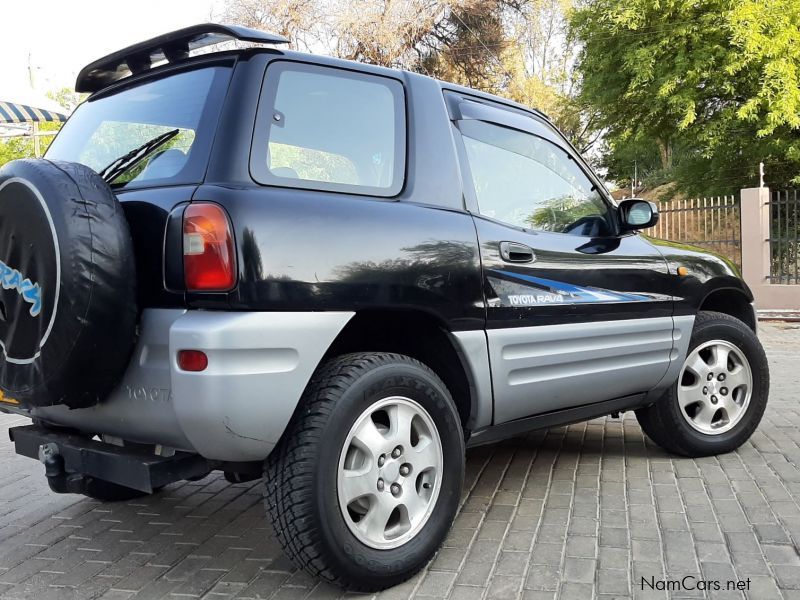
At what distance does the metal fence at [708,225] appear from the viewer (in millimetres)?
14906

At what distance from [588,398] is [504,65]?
2168 cm

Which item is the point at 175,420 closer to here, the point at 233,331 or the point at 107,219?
the point at 233,331

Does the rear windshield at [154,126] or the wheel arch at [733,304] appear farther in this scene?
the wheel arch at [733,304]

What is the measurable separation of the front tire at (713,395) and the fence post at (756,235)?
36.5 ft

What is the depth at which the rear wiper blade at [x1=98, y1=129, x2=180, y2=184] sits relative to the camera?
112 inches

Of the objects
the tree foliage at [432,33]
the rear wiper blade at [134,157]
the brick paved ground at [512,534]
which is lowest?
the brick paved ground at [512,534]

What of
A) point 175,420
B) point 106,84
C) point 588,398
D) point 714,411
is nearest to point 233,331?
point 175,420

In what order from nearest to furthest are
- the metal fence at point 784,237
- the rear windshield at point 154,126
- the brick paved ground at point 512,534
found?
the rear windshield at point 154,126, the brick paved ground at point 512,534, the metal fence at point 784,237

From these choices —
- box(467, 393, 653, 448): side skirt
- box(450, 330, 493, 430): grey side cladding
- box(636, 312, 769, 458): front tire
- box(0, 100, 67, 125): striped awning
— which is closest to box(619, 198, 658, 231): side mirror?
→ box(636, 312, 769, 458): front tire

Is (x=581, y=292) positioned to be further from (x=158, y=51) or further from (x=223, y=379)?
(x=158, y=51)

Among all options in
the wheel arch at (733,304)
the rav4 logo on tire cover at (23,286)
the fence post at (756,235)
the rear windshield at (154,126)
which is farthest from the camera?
the fence post at (756,235)

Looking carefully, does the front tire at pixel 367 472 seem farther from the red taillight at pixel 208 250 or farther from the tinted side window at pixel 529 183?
the tinted side window at pixel 529 183

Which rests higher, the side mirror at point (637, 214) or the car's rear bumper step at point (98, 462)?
the side mirror at point (637, 214)

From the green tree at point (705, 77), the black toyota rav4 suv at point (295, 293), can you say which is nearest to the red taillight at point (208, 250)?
the black toyota rav4 suv at point (295, 293)
